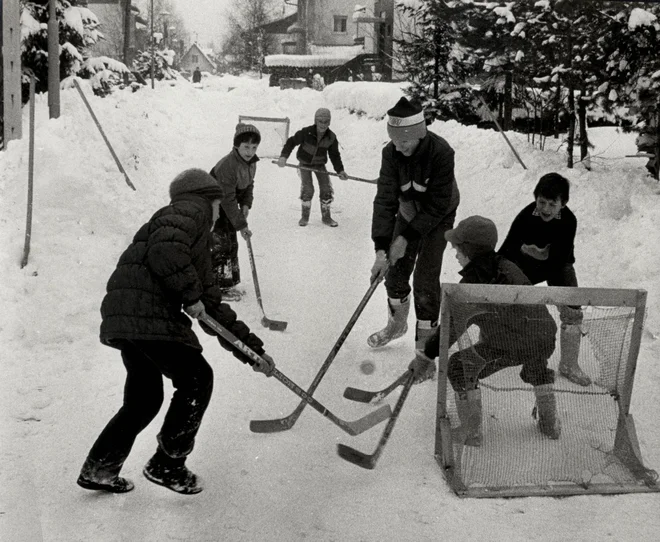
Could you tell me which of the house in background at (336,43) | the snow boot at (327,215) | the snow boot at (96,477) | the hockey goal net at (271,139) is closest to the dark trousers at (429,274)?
the snow boot at (96,477)

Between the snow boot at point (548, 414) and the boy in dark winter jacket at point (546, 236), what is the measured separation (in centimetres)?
103

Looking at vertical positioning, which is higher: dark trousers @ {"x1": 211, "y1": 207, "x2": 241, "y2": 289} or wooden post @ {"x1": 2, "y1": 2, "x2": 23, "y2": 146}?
wooden post @ {"x1": 2, "y1": 2, "x2": 23, "y2": 146}

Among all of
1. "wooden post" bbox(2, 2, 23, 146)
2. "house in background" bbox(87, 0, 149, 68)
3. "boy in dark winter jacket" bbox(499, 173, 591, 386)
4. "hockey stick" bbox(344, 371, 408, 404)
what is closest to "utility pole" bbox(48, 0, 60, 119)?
"wooden post" bbox(2, 2, 23, 146)

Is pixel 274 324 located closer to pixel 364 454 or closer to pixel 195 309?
pixel 364 454

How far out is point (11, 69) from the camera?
7.87m

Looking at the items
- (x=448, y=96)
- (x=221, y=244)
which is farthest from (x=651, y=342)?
(x=448, y=96)

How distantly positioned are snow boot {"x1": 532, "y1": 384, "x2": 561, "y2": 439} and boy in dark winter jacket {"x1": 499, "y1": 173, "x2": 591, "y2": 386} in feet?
3.38

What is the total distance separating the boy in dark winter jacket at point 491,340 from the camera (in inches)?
139

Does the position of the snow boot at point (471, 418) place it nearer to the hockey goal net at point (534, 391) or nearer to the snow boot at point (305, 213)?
the hockey goal net at point (534, 391)

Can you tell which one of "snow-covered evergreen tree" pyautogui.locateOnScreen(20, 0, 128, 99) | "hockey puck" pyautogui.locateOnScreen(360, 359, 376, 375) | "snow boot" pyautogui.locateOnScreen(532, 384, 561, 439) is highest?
"snow-covered evergreen tree" pyautogui.locateOnScreen(20, 0, 128, 99)

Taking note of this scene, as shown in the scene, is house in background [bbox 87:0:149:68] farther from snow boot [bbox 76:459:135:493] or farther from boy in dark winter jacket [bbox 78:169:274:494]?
snow boot [bbox 76:459:135:493]

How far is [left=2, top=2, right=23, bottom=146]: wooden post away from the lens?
7.74m

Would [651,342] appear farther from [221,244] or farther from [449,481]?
[221,244]

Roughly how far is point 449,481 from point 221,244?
3.70m
